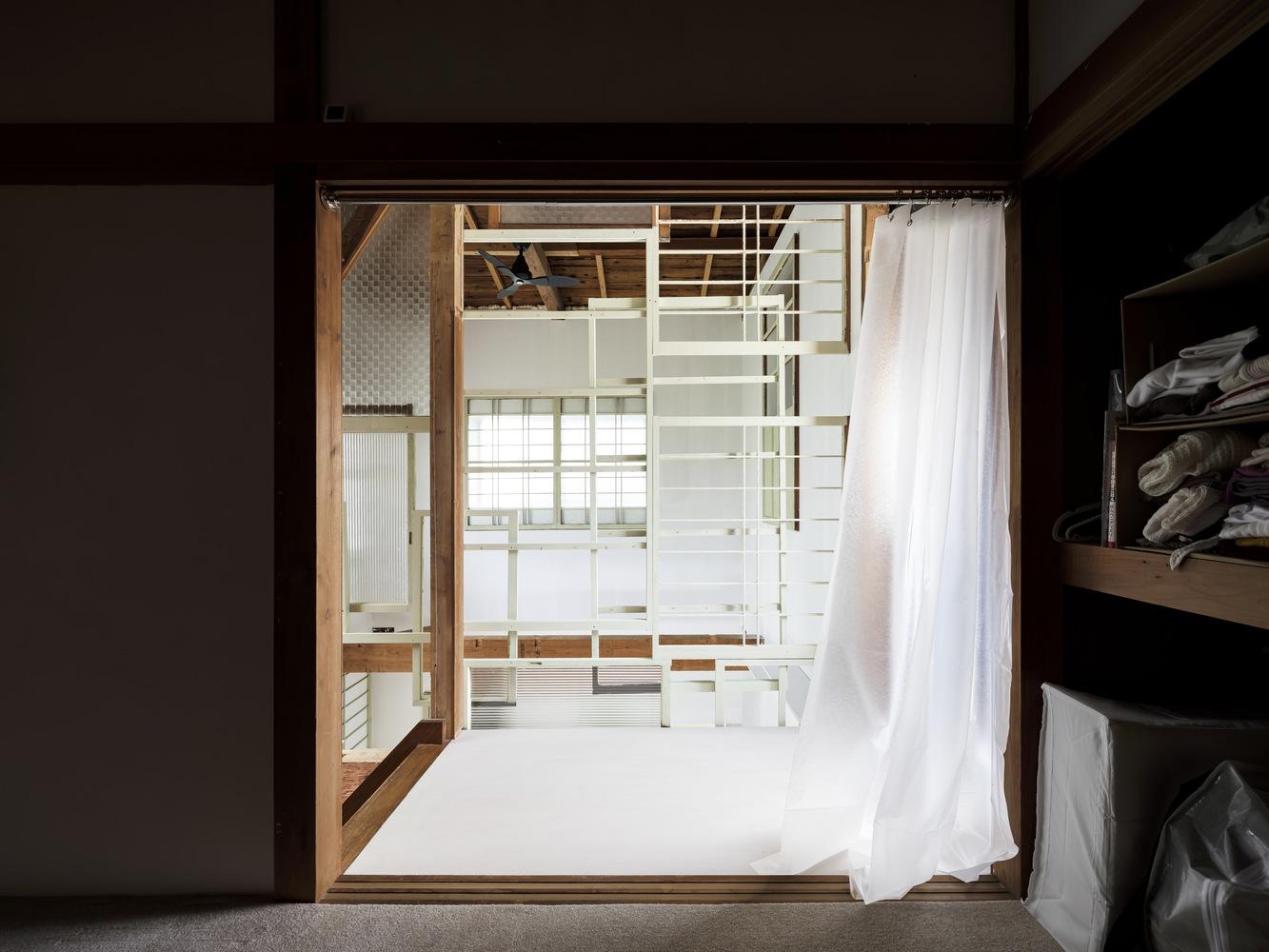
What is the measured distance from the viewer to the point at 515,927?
1641mm

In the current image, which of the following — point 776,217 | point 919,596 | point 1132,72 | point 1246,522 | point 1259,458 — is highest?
point 776,217

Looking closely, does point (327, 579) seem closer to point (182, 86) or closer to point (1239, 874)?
point (182, 86)

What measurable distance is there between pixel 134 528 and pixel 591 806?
1483 millimetres

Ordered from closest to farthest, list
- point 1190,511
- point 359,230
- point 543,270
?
point 1190,511 < point 359,230 < point 543,270

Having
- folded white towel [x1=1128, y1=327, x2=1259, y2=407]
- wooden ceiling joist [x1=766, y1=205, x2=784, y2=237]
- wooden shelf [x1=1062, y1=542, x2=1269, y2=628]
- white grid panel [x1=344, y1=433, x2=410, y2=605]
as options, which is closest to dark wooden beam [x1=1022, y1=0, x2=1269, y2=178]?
folded white towel [x1=1128, y1=327, x2=1259, y2=407]

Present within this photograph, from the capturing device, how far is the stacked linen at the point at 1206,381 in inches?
49.3

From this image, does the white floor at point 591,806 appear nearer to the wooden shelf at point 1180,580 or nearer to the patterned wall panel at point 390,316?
the wooden shelf at point 1180,580

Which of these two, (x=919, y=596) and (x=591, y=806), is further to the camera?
(x=591, y=806)

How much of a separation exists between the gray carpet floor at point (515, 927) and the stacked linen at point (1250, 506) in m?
0.95

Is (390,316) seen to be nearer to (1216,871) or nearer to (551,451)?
(1216,871)

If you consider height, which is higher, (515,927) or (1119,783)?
(1119,783)

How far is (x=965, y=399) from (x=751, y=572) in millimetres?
4119

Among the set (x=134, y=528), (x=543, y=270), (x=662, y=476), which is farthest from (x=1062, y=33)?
(x=662, y=476)

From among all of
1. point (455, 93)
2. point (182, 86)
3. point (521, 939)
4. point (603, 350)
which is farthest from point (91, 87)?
point (603, 350)
